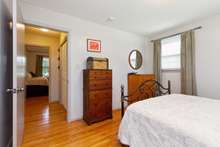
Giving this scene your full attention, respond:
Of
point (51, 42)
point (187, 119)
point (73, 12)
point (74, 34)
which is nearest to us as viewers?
point (187, 119)

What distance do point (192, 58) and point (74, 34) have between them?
2.90 metres

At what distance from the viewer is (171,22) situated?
10.2 feet

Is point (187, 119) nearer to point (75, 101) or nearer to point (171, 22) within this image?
point (75, 101)

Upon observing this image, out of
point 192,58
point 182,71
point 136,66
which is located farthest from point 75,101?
point 192,58

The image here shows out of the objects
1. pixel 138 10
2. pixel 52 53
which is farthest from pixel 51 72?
pixel 138 10

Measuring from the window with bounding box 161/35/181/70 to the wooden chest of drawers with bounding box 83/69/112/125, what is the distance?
1914 millimetres

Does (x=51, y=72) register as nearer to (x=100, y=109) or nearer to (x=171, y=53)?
(x=100, y=109)

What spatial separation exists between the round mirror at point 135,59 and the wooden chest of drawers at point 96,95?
4.19 ft

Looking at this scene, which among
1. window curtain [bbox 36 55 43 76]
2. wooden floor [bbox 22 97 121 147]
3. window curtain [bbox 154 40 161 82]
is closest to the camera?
wooden floor [bbox 22 97 121 147]

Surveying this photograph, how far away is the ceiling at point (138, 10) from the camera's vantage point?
2242 mm

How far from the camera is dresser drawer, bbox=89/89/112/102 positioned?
2.64 metres

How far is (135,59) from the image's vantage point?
4.02 meters

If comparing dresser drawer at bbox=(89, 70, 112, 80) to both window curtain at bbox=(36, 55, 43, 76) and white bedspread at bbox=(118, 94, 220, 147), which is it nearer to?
white bedspread at bbox=(118, 94, 220, 147)

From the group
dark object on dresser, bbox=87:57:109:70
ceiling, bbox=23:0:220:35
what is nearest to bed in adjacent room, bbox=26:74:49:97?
dark object on dresser, bbox=87:57:109:70
